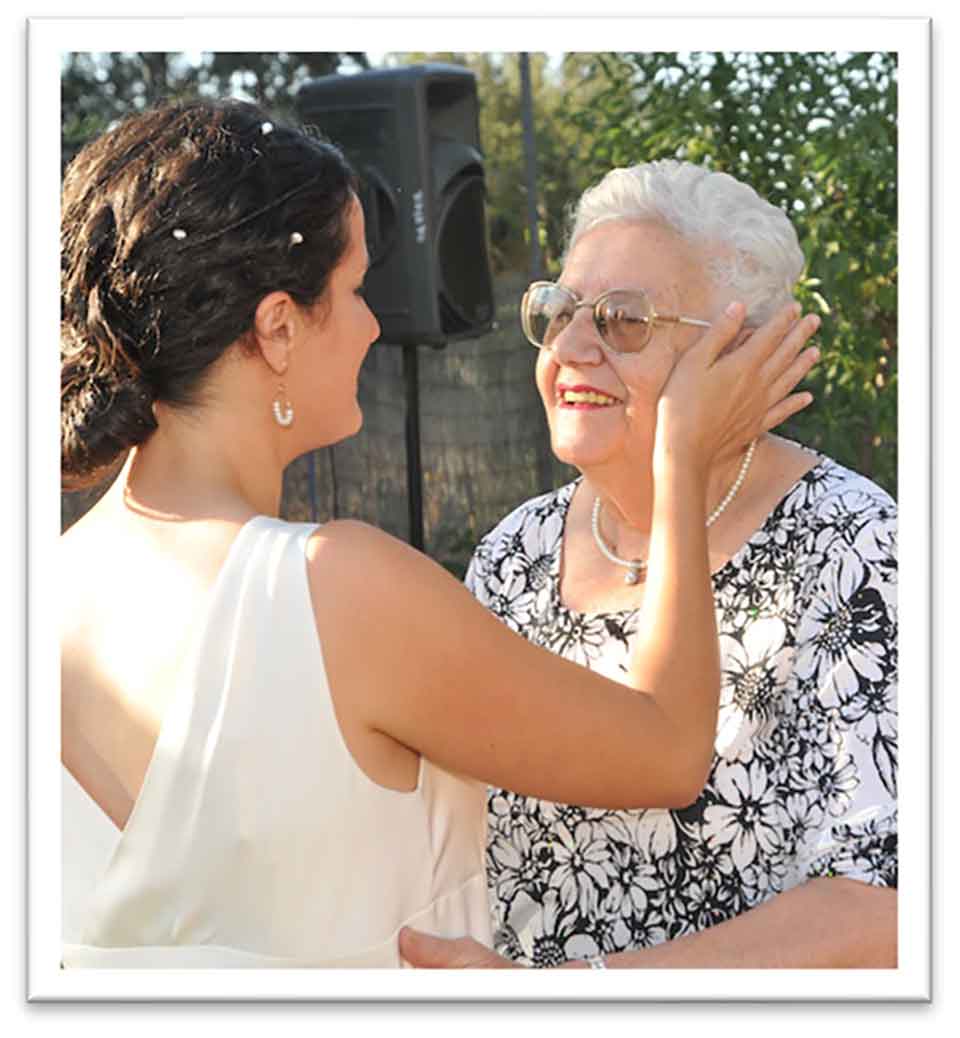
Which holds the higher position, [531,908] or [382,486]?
[382,486]

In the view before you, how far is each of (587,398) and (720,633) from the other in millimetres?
527

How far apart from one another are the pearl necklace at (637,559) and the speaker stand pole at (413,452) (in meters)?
2.87

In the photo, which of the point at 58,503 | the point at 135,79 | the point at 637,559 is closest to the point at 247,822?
the point at 58,503

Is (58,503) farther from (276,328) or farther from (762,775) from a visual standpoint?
(762,775)

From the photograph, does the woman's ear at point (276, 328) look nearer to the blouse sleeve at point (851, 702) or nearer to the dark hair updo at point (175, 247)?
the dark hair updo at point (175, 247)

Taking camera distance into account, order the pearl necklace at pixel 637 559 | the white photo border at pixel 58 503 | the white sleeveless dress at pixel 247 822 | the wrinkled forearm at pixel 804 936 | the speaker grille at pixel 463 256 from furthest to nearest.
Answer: the speaker grille at pixel 463 256 < the pearl necklace at pixel 637 559 < the wrinkled forearm at pixel 804 936 < the white photo border at pixel 58 503 < the white sleeveless dress at pixel 247 822

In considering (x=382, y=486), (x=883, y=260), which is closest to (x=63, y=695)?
(x=883, y=260)

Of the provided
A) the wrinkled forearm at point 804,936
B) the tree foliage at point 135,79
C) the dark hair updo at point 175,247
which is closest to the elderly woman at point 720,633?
the wrinkled forearm at point 804,936

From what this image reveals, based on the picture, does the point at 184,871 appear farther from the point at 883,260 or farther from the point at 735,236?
the point at 883,260

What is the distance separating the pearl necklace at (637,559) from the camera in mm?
2879

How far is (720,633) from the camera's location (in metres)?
2.75

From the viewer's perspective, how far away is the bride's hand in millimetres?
2455
